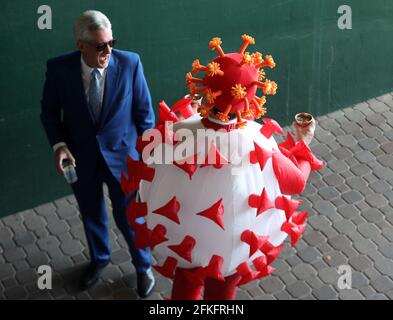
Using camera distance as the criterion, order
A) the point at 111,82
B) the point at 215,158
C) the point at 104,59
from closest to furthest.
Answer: the point at 215,158 → the point at 104,59 → the point at 111,82

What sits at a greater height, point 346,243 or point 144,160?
point 144,160

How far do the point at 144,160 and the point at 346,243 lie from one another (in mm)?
2826

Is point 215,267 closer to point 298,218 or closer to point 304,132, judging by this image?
point 298,218

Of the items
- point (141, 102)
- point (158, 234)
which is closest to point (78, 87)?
point (141, 102)

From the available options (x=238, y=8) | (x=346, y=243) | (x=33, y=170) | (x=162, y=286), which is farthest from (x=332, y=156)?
(x=33, y=170)

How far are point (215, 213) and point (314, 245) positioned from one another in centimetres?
274

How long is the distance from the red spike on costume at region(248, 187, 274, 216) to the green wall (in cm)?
278

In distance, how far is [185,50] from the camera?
6.61m

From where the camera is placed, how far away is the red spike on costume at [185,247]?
13.0ft

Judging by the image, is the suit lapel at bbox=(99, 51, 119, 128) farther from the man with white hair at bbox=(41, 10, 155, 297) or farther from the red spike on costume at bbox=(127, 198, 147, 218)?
the red spike on costume at bbox=(127, 198, 147, 218)

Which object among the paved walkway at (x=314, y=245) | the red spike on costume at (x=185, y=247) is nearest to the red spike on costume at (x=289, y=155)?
the red spike on costume at (x=185, y=247)

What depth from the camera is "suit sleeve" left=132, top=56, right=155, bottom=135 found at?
5.07 meters

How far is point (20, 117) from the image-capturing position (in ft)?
20.5

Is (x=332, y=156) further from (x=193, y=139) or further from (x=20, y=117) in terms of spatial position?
(x=193, y=139)
